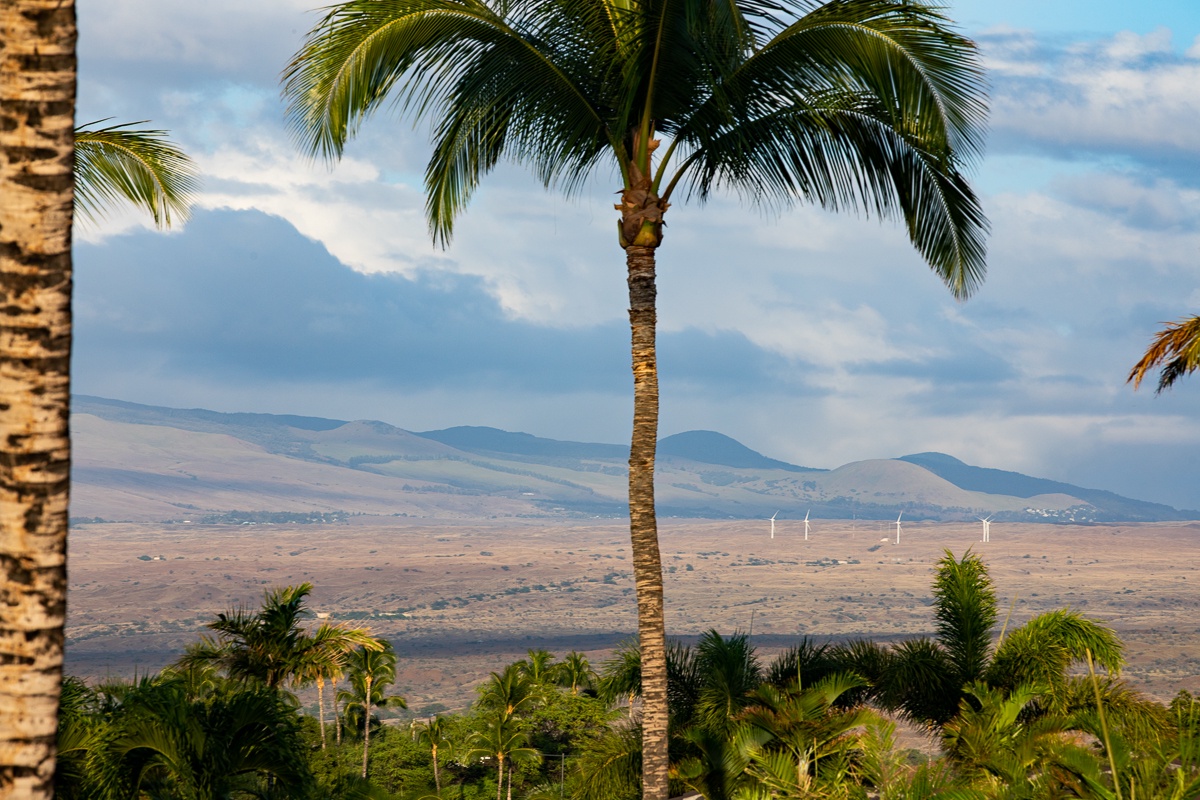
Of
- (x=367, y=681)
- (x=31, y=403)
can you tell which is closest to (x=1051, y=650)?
(x=31, y=403)

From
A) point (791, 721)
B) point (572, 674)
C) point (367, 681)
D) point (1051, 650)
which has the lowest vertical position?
point (572, 674)

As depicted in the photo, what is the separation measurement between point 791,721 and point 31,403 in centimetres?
1301

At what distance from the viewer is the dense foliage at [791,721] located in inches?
387

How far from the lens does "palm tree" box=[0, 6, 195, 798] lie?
4.88m

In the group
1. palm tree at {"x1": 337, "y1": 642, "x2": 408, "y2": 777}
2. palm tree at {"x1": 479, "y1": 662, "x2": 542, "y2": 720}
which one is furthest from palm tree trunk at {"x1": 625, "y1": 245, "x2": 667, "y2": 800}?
palm tree at {"x1": 479, "y1": 662, "x2": 542, "y2": 720}

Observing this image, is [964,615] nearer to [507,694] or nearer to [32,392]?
[32,392]

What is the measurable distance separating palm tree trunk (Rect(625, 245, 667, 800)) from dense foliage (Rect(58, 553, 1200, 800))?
4.73 feet

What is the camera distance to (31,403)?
16.1 ft

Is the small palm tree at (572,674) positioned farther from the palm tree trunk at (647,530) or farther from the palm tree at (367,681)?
the palm tree trunk at (647,530)

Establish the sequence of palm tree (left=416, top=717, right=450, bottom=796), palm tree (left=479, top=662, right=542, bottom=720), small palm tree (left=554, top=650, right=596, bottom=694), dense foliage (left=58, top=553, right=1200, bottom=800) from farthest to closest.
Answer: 1. small palm tree (left=554, top=650, right=596, bottom=694)
2. palm tree (left=416, top=717, right=450, bottom=796)
3. palm tree (left=479, top=662, right=542, bottom=720)
4. dense foliage (left=58, top=553, right=1200, bottom=800)

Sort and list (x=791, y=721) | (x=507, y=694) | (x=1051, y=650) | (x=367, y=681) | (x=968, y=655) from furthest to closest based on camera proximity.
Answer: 1. (x=367, y=681)
2. (x=507, y=694)
3. (x=968, y=655)
4. (x=1051, y=650)
5. (x=791, y=721)

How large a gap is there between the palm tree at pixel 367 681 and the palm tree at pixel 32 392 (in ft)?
133

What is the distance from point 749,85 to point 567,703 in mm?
49501

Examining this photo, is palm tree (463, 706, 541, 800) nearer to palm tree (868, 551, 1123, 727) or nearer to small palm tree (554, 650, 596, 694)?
small palm tree (554, 650, 596, 694)
